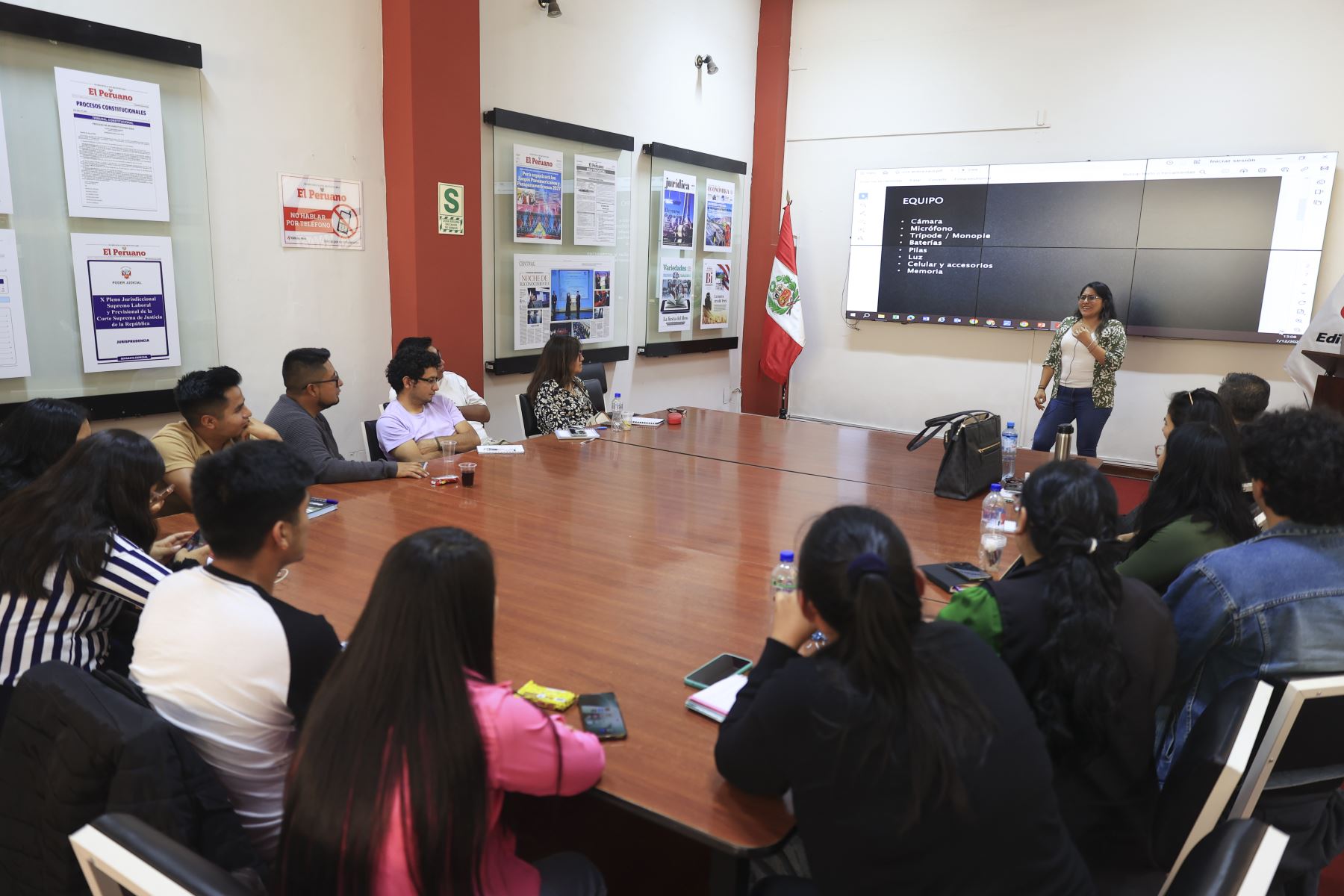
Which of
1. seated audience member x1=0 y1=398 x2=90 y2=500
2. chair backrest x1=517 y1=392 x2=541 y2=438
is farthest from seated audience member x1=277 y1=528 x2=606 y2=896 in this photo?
chair backrest x1=517 y1=392 x2=541 y2=438

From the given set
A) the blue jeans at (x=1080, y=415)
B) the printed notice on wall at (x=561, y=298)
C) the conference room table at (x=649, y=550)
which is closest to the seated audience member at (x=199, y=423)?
the conference room table at (x=649, y=550)

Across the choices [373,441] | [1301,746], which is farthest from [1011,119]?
[1301,746]

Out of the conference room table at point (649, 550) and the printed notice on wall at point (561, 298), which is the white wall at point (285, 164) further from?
the conference room table at point (649, 550)

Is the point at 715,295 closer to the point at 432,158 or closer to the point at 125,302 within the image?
the point at 432,158

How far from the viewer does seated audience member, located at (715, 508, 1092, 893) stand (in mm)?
1090

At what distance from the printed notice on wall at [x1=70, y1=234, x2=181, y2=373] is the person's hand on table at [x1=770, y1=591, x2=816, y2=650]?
3339mm

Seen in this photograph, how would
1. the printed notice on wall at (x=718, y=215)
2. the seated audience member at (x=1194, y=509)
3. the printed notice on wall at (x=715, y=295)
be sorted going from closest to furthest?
the seated audience member at (x=1194, y=509) → the printed notice on wall at (x=718, y=215) → the printed notice on wall at (x=715, y=295)

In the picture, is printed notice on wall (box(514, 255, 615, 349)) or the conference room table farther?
printed notice on wall (box(514, 255, 615, 349))

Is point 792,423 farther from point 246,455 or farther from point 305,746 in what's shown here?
point 305,746

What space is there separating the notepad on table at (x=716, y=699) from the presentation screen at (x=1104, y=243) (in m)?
5.31

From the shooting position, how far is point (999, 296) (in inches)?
250

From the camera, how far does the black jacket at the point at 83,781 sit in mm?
1192

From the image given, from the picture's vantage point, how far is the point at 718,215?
7.09 meters

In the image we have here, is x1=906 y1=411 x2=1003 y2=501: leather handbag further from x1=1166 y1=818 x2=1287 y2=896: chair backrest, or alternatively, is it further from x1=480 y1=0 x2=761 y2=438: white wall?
x1=480 y1=0 x2=761 y2=438: white wall
